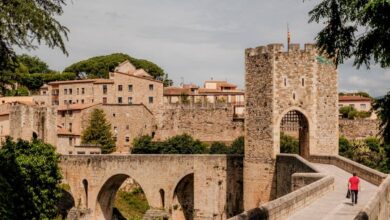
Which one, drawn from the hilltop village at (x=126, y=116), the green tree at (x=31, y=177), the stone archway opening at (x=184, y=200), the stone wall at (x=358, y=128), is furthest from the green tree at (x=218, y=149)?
the green tree at (x=31, y=177)

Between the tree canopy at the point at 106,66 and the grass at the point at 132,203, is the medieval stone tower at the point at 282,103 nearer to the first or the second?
the grass at the point at 132,203

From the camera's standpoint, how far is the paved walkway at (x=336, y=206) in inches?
578

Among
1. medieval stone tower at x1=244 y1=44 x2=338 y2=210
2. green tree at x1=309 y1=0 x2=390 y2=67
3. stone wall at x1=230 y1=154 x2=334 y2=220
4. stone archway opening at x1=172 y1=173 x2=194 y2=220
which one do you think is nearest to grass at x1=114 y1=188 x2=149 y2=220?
stone archway opening at x1=172 y1=173 x2=194 y2=220

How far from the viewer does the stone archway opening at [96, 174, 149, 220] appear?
3828 centimetres

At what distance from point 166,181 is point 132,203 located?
35.8ft

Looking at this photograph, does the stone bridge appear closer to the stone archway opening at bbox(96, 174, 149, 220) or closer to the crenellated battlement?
the stone archway opening at bbox(96, 174, 149, 220)

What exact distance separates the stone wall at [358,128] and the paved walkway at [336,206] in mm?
43023

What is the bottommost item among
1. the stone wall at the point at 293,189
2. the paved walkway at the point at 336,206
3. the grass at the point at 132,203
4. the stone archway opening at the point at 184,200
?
the grass at the point at 132,203

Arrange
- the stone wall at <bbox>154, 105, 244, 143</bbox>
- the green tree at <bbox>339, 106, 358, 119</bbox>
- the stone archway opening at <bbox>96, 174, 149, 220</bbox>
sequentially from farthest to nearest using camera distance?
the green tree at <bbox>339, 106, 358, 119</bbox> → the stone wall at <bbox>154, 105, 244, 143</bbox> → the stone archway opening at <bbox>96, 174, 149, 220</bbox>

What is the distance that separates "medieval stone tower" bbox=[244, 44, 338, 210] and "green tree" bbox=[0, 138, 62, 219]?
958 cm

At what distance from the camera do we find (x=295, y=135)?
60.0 meters

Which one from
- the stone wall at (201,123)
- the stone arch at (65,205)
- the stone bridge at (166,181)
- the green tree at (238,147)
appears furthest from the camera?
the stone wall at (201,123)

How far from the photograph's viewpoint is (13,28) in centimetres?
1000

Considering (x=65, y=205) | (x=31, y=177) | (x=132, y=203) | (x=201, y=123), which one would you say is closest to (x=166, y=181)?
(x=31, y=177)
